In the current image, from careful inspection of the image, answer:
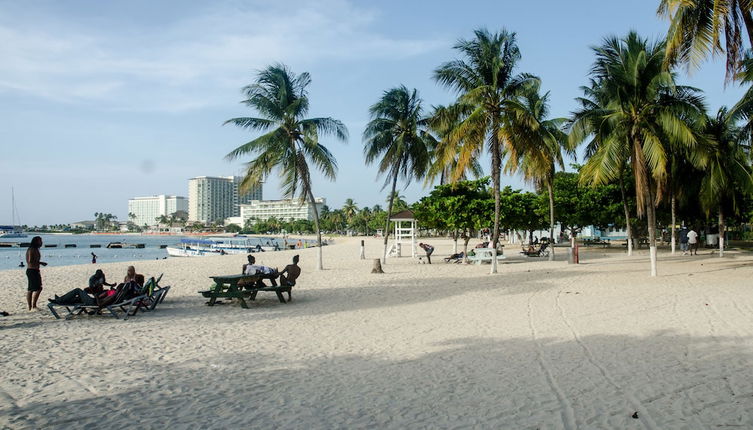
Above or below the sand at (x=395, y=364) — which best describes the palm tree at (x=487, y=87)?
above

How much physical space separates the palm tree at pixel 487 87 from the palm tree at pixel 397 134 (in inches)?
190

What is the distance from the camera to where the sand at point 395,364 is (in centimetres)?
437

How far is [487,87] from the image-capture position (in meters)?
16.7

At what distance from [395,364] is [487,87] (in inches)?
500

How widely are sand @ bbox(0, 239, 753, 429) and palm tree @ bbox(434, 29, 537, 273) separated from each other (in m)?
7.29

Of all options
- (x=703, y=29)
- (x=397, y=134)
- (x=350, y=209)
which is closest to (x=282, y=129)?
(x=397, y=134)

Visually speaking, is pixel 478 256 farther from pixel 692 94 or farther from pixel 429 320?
pixel 429 320

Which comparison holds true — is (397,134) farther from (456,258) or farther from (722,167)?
(722,167)

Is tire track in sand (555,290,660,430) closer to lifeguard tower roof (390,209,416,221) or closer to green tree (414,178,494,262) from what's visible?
green tree (414,178,494,262)

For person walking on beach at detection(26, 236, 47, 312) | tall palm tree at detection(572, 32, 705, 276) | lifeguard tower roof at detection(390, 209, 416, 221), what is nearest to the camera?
person walking on beach at detection(26, 236, 47, 312)

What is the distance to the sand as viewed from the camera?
4367 millimetres

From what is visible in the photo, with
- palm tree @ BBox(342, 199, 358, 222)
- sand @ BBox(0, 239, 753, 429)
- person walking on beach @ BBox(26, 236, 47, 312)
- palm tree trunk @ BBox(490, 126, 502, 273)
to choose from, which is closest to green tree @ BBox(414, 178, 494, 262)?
palm tree trunk @ BBox(490, 126, 502, 273)

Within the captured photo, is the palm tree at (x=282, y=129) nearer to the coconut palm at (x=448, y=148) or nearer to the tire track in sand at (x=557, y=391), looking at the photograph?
the coconut palm at (x=448, y=148)

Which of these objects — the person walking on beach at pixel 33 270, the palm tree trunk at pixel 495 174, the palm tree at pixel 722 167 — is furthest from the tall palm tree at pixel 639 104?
the person walking on beach at pixel 33 270
